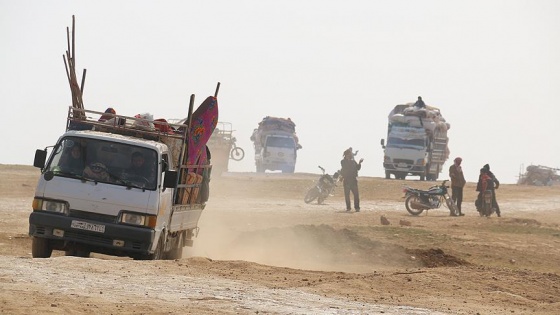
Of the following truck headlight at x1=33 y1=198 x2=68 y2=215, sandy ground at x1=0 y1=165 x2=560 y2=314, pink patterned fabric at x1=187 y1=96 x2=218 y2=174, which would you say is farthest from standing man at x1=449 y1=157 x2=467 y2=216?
truck headlight at x1=33 y1=198 x2=68 y2=215

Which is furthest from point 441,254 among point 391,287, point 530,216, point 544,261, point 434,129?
point 434,129

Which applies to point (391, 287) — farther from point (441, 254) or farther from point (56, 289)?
point (441, 254)

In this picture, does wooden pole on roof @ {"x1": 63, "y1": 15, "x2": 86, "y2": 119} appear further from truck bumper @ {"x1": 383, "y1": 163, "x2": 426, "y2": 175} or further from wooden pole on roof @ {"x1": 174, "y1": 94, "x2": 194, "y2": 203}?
truck bumper @ {"x1": 383, "y1": 163, "x2": 426, "y2": 175}

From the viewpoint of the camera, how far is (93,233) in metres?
17.9

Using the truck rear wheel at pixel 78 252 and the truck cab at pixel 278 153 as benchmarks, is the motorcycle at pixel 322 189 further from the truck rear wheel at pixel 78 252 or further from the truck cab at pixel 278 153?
the truck cab at pixel 278 153

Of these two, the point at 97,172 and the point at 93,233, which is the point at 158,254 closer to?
the point at 93,233

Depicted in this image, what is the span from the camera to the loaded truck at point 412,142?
2371 inches

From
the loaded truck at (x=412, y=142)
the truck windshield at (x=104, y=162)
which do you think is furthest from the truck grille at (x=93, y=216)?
the loaded truck at (x=412, y=142)

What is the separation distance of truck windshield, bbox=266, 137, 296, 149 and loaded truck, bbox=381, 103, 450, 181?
34.0 feet

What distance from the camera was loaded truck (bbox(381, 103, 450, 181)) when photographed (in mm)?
60219

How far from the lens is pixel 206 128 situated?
71.9 ft

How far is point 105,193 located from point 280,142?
175ft

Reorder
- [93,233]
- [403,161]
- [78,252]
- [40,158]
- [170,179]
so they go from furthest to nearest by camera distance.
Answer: [403,161], [78,252], [170,179], [40,158], [93,233]

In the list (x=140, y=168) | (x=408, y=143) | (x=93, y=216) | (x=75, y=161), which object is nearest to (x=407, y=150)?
(x=408, y=143)
